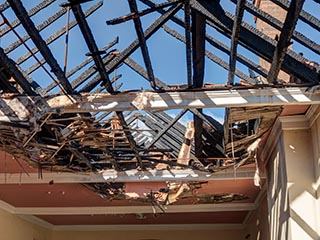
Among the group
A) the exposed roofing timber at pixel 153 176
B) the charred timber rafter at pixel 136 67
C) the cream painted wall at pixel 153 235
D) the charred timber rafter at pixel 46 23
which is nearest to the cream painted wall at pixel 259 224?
the cream painted wall at pixel 153 235

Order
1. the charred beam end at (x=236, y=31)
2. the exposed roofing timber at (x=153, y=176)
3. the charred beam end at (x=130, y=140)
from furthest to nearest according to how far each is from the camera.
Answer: the exposed roofing timber at (x=153, y=176), the charred beam end at (x=130, y=140), the charred beam end at (x=236, y=31)

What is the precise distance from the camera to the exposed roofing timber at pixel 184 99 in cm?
318

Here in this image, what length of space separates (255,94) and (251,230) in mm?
4971

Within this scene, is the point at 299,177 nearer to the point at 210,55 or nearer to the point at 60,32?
the point at 210,55

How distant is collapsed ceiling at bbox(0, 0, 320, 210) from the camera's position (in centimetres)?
276

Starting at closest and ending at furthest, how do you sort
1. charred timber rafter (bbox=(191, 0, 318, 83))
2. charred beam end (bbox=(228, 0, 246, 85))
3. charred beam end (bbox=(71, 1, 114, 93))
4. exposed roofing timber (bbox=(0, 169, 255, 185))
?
charred beam end (bbox=(228, 0, 246, 85)) < charred beam end (bbox=(71, 1, 114, 93)) < charred timber rafter (bbox=(191, 0, 318, 83)) < exposed roofing timber (bbox=(0, 169, 255, 185))

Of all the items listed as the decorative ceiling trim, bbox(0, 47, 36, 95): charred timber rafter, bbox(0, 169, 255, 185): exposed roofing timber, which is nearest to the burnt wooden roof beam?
bbox(0, 47, 36, 95): charred timber rafter

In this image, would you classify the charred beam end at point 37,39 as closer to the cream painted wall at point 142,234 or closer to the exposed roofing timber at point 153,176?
the exposed roofing timber at point 153,176

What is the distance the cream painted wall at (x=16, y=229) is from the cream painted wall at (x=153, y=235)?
73 cm

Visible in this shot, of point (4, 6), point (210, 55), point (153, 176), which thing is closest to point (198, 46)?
point (210, 55)

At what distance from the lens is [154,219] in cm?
844

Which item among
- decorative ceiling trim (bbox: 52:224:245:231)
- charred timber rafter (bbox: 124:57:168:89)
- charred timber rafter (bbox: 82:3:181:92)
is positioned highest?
charred timber rafter (bbox: 124:57:168:89)

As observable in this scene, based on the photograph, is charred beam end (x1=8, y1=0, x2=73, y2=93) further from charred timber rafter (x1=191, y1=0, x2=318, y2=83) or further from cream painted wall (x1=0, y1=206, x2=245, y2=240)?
cream painted wall (x1=0, y1=206, x2=245, y2=240)

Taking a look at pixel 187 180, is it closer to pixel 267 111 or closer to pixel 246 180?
pixel 246 180
